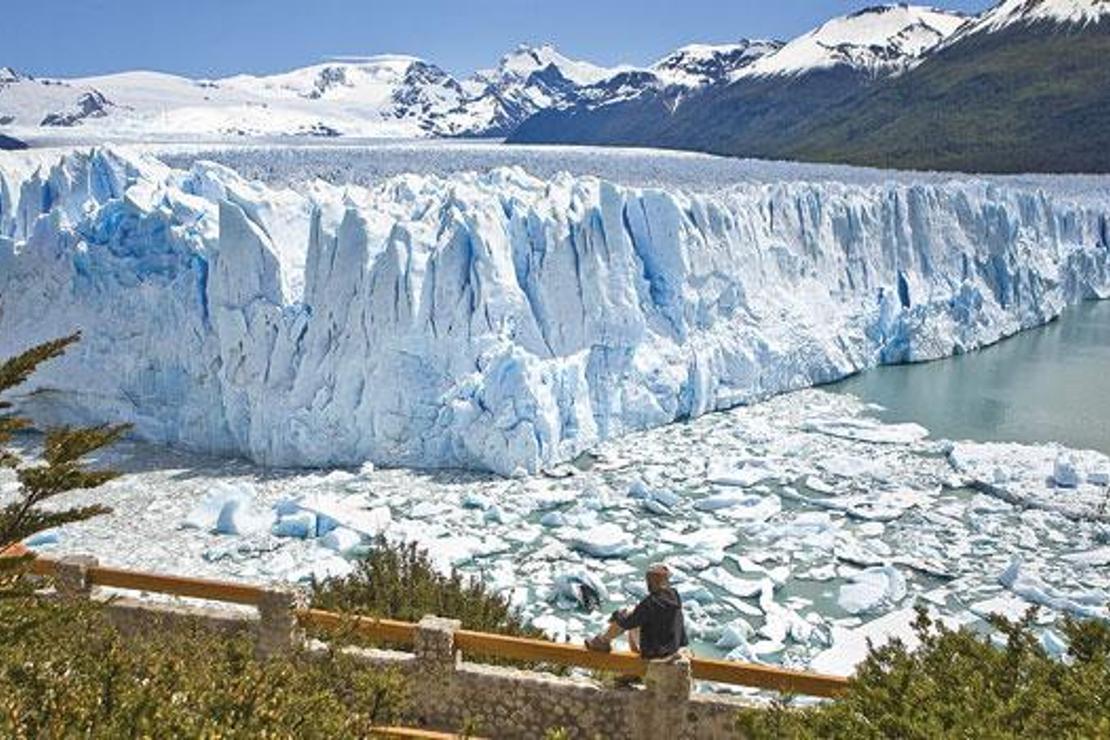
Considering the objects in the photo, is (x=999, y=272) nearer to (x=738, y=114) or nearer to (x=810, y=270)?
(x=810, y=270)

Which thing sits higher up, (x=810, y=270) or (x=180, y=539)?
(x=810, y=270)

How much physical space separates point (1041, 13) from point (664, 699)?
3645 inches

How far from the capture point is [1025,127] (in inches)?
2477

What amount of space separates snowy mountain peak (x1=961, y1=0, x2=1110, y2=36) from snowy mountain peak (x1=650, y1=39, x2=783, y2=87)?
2941 centimetres

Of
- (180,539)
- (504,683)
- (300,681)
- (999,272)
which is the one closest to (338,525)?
(180,539)

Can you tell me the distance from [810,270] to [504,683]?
13.2 m

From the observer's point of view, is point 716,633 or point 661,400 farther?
point 661,400

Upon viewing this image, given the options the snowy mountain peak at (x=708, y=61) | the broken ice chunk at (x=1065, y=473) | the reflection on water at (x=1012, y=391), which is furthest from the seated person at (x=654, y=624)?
the snowy mountain peak at (x=708, y=61)

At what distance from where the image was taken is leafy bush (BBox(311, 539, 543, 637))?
6250 millimetres

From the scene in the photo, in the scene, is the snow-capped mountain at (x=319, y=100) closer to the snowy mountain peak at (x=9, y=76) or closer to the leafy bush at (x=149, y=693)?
the snowy mountain peak at (x=9, y=76)

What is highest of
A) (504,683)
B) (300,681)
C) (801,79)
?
(801,79)

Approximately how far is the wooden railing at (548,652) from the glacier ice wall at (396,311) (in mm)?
6361

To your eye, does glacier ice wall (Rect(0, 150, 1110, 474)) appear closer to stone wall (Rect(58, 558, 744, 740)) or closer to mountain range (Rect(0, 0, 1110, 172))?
stone wall (Rect(58, 558, 744, 740))

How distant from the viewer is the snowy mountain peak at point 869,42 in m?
96.5
